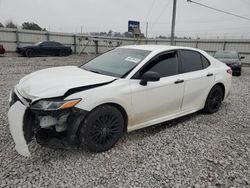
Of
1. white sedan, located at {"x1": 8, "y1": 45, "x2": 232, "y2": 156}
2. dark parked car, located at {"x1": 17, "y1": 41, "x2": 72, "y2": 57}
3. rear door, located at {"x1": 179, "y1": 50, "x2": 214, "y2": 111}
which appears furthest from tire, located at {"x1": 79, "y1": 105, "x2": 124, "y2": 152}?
dark parked car, located at {"x1": 17, "y1": 41, "x2": 72, "y2": 57}

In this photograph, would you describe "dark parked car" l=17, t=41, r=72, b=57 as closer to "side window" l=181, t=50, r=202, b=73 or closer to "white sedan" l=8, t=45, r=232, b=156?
"white sedan" l=8, t=45, r=232, b=156

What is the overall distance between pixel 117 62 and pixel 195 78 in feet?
4.85

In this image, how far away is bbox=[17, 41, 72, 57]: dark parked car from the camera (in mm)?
15089

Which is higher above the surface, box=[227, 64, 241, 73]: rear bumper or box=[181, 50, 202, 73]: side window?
box=[181, 50, 202, 73]: side window

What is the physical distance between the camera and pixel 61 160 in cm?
243

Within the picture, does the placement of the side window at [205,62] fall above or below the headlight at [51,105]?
above

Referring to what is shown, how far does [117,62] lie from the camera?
10.4 ft

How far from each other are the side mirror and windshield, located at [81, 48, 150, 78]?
A: 0.83 ft

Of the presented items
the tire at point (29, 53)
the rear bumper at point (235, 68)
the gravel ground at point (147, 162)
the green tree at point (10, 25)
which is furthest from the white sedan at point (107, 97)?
the green tree at point (10, 25)

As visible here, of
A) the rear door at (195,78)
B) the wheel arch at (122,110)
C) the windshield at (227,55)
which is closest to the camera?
the wheel arch at (122,110)

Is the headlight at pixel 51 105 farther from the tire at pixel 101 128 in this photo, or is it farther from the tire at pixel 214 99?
the tire at pixel 214 99

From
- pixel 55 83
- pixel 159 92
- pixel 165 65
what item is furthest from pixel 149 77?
pixel 55 83

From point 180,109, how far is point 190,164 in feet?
3.94

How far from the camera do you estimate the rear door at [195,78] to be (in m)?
3.45
